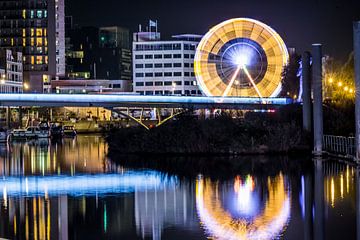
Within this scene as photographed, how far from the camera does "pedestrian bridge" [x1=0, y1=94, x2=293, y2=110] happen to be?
72188mm

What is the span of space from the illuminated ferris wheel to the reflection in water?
44132mm

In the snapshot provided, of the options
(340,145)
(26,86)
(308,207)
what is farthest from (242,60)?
(26,86)

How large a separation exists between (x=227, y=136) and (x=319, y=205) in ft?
89.6

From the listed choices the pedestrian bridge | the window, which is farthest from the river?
the window

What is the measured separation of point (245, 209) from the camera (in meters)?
26.8

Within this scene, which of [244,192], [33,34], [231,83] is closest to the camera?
[244,192]

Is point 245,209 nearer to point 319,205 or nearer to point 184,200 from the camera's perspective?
point 319,205

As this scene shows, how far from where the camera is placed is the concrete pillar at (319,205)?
22.5 m

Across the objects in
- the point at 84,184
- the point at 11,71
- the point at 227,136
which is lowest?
the point at 84,184

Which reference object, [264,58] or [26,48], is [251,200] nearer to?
[264,58]

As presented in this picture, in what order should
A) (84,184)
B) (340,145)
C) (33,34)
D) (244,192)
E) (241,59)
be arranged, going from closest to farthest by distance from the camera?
(244,192), (84,184), (340,145), (241,59), (33,34)

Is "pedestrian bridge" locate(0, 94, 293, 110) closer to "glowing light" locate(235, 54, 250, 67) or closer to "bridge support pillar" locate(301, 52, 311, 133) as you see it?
"glowing light" locate(235, 54, 250, 67)

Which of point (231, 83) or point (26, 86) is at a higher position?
Result: point (26, 86)

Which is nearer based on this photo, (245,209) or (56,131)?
(245,209)
